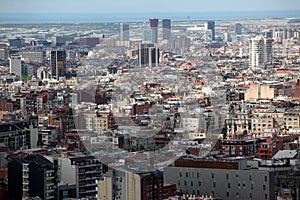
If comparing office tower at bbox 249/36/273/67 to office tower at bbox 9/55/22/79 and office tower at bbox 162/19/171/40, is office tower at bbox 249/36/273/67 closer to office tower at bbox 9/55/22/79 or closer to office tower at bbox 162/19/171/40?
office tower at bbox 162/19/171/40

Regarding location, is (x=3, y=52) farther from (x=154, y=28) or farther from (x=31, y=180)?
(x=31, y=180)

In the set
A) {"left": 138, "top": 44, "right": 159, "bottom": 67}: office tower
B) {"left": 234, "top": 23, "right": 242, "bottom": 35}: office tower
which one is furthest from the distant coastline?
{"left": 138, "top": 44, "right": 159, "bottom": 67}: office tower

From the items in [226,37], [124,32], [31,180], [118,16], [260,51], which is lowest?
[226,37]

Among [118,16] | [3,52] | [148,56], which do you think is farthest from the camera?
[118,16]

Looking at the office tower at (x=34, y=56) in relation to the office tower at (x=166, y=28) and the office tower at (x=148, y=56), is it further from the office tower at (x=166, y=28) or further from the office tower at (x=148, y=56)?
the office tower at (x=166, y=28)

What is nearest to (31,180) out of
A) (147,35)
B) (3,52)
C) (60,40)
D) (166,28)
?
(3,52)

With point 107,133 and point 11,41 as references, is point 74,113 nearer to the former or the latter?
point 107,133
